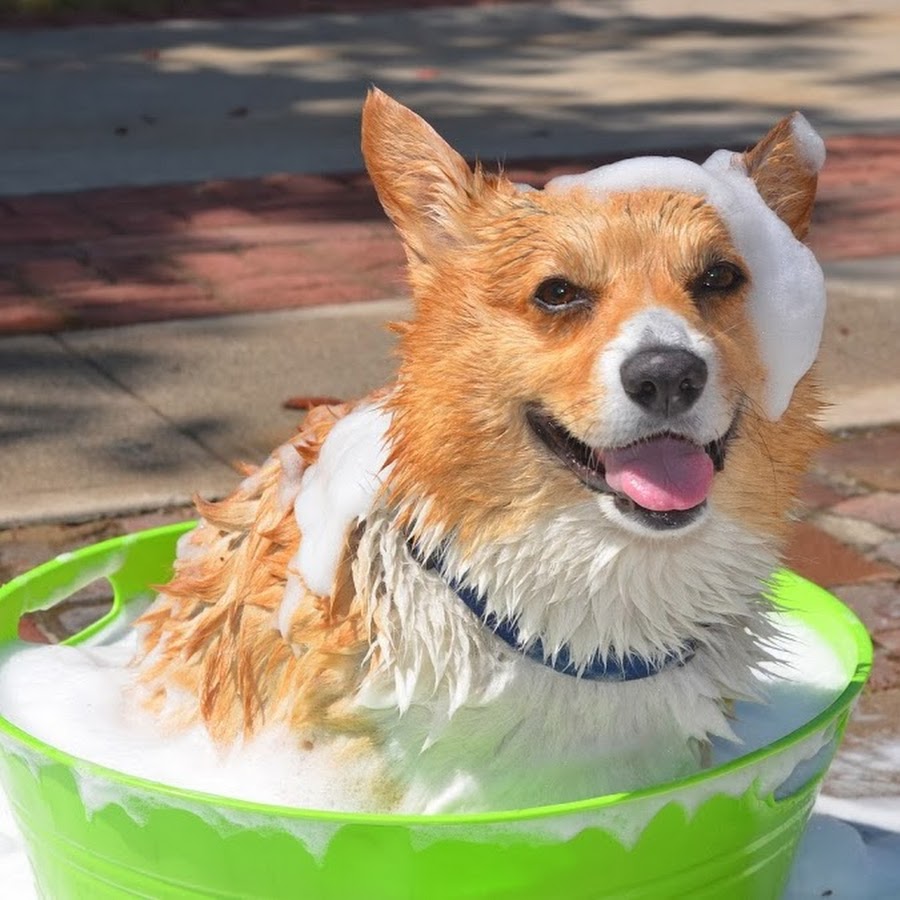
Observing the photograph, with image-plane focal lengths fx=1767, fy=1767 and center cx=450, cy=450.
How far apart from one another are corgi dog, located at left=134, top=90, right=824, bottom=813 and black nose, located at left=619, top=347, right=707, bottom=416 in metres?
0.02

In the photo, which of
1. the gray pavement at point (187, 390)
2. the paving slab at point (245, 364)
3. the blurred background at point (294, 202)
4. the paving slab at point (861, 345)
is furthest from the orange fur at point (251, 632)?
the paving slab at point (861, 345)

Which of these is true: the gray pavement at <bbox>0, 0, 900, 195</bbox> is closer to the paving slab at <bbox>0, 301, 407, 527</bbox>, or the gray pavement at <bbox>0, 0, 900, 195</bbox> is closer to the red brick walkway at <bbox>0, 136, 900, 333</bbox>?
the red brick walkway at <bbox>0, 136, 900, 333</bbox>

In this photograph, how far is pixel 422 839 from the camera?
7.99ft

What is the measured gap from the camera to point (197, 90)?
10516 millimetres

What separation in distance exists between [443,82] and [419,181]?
26.8ft

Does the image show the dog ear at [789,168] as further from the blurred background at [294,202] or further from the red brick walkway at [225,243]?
the red brick walkway at [225,243]

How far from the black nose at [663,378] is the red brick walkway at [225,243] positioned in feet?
11.2

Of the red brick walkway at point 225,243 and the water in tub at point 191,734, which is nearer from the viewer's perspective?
the water in tub at point 191,734

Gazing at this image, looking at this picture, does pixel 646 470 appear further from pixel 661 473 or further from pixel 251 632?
pixel 251 632

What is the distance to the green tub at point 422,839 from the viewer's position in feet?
8.03

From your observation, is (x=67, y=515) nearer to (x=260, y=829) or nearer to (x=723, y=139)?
(x=260, y=829)

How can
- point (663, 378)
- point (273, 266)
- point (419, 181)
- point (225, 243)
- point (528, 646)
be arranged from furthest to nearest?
point (225, 243)
point (273, 266)
point (419, 181)
point (528, 646)
point (663, 378)

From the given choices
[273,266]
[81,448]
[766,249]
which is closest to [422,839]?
[766,249]

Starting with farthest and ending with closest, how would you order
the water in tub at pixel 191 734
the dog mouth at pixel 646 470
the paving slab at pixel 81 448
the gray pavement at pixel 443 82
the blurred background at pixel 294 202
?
the gray pavement at pixel 443 82 < the blurred background at pixel 294 202 < the paving slab at pixel 81 448 < the water in tub at pixel 191 734 < the dog mouth at pixel 646 470
